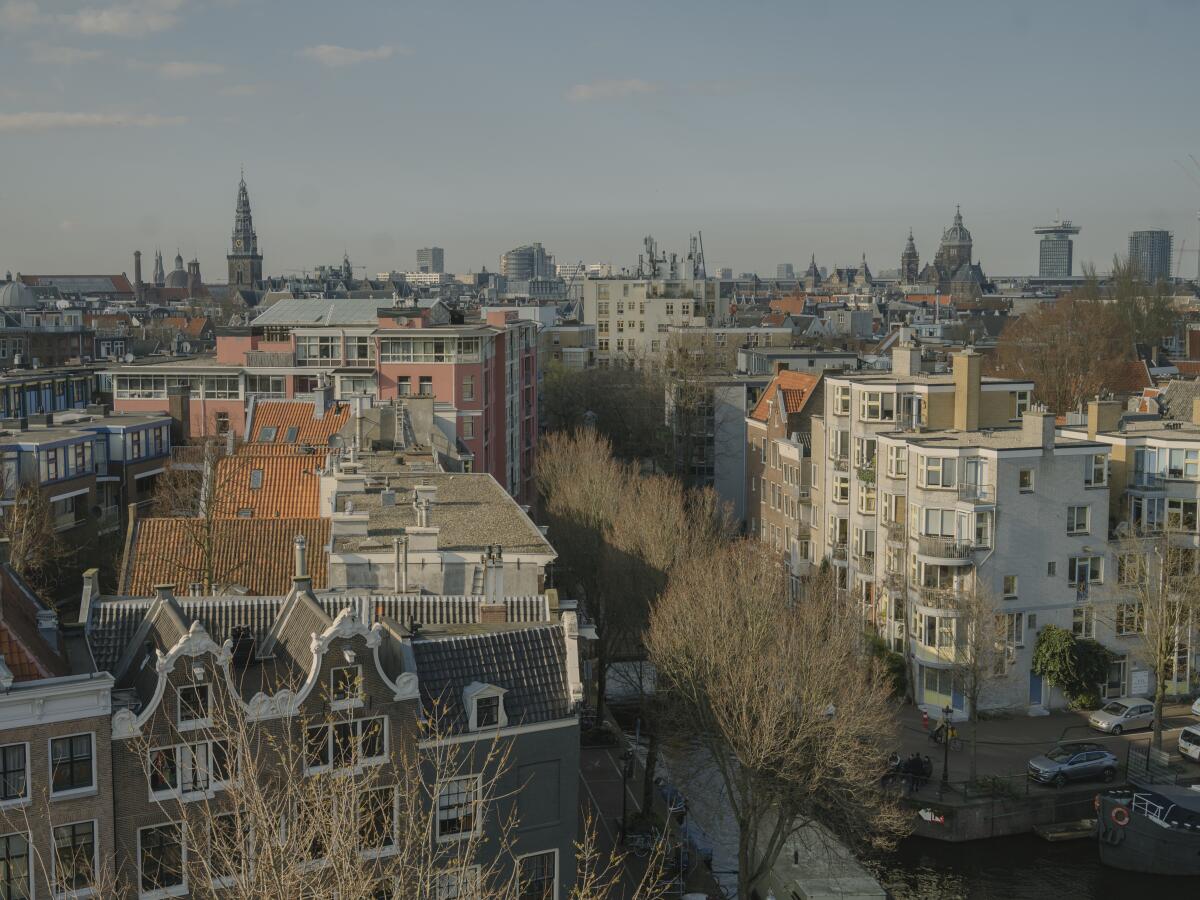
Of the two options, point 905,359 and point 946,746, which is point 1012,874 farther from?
point 905,359

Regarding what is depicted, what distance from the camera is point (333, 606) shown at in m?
28.1

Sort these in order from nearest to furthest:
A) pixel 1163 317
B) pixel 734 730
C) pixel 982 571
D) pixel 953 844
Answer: pixel 734 730
pixel 953 844
pixel 982 571
pixel 1163 317

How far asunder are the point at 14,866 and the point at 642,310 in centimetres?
11698

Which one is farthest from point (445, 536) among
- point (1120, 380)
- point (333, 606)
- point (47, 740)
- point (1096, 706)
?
point (1120, 380)

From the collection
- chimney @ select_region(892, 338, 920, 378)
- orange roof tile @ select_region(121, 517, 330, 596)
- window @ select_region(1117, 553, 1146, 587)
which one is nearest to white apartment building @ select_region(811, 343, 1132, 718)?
window @ select_region(1117, 553, 1146, 587)

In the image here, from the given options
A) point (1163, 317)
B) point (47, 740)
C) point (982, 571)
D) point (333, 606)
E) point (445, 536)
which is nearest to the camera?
point (47, 740)

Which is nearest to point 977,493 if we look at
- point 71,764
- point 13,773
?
point 71,764

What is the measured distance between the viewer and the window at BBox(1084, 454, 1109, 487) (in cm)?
4769

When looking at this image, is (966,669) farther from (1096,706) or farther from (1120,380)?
(1120,380)

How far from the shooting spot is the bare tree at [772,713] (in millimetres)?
31797

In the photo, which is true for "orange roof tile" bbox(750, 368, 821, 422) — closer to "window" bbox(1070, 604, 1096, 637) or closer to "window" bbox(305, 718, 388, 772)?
"window" bbox(1070, 604, 1096, 637)

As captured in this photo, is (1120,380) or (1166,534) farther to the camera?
(1120,380)

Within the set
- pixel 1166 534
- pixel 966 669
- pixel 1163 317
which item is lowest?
pixel 966 669

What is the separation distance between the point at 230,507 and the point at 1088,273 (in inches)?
3825
